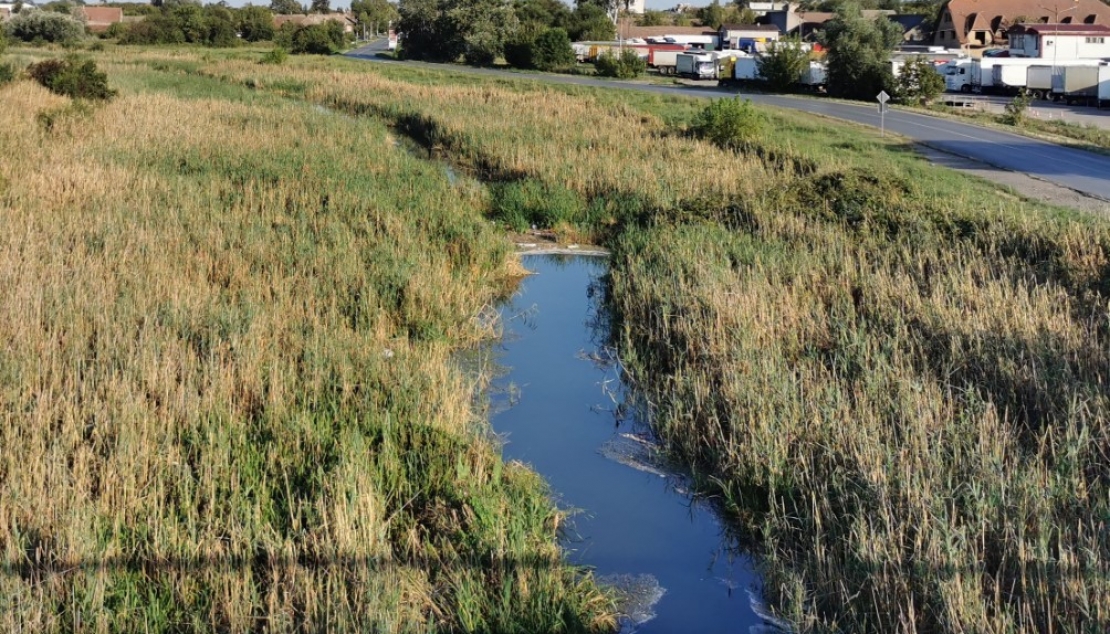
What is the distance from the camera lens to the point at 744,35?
102 m

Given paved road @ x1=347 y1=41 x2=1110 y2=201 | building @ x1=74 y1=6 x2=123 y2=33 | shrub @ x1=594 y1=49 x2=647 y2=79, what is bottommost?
paved road @ x1=347 y1=41 x2=1110 y2=201

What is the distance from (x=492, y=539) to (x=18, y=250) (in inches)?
337

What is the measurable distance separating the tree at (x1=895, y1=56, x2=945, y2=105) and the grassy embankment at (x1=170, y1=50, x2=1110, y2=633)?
104 ft

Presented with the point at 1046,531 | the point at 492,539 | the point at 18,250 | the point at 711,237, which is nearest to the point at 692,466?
the point at 492,539

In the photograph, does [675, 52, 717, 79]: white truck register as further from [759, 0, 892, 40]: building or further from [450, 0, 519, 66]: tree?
[759, 0, 892, 40]: building

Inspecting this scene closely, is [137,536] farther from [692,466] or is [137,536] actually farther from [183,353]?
[692,466]

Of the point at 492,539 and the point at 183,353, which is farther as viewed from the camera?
the point at 183,353

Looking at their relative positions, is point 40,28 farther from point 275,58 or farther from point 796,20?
point 796,20

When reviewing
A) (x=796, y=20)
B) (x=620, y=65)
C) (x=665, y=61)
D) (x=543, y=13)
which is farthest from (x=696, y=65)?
(x=796, y=20)

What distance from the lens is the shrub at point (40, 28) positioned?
270ft

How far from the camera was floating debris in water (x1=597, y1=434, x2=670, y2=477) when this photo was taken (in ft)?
30.5

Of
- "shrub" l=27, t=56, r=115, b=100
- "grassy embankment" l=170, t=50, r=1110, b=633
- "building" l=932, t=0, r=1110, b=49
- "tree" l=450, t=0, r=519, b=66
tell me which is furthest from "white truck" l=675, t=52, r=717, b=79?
"grassy embankment" l=170, t=50, r=1110, b=633

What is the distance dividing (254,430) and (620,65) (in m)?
60.1

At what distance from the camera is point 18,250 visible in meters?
12.7
